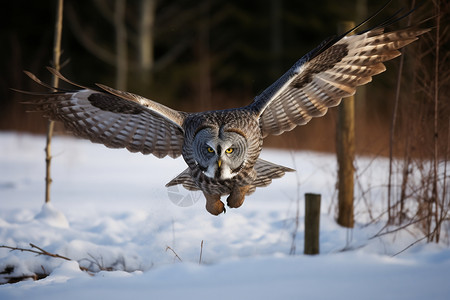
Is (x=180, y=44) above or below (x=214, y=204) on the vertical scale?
above

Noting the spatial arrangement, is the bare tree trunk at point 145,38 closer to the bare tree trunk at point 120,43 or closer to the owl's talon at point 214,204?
the bare tree trunk at point 120,43

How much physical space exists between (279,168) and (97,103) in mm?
1594

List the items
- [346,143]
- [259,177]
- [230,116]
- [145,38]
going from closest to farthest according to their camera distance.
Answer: [230,116] < [259,177] < [346,143] < [145,38]

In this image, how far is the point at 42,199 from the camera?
22.1 ft

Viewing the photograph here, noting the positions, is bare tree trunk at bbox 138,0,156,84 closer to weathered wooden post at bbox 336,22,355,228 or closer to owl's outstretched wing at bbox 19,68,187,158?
owl's outstretched wing at bbox 19,68,187,158

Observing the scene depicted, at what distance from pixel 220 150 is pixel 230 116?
0.97 ft

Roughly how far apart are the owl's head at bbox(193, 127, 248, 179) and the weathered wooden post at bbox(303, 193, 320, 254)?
720 mm

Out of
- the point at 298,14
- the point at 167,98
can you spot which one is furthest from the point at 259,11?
the point at 167,98

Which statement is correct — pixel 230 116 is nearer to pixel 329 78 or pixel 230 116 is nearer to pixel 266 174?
pixel 266 174

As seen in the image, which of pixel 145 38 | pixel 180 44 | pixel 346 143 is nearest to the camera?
pixel 346 143

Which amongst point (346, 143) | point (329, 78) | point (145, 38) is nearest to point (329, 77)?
point (329, 78)

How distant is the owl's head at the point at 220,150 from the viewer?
365 cm

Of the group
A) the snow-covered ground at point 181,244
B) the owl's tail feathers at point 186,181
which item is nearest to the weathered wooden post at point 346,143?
the snow-covered ground at point 181,244

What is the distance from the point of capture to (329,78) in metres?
4.29
